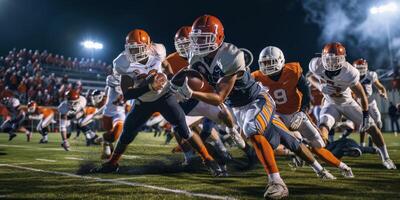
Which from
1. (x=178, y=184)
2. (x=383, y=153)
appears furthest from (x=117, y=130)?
(x=383, y=153)

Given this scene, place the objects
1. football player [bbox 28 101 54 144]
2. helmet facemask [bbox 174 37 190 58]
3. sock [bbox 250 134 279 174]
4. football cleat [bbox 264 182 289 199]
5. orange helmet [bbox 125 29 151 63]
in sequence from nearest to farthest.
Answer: football cleat [bbox 264 182 289 199] < sock [bbox 250 134 279 174] < orange helmet [bbox 125 29 151 63] < helmet facemask [bbox 174 37 190 58] < football player [bbox 28 101 54 144]

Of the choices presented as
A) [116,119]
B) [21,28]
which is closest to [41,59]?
[21,28]

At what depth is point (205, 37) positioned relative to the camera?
12.8ft

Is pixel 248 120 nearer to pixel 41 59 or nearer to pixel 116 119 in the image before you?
pixel 116 119

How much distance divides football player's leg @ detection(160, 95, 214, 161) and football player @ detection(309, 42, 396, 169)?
70.6 inches

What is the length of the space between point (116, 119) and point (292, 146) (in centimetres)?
430

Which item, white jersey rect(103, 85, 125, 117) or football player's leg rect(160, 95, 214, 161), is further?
white jersey rect(103, 85, 125, 117)

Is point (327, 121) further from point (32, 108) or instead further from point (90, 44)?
point (90, 44)

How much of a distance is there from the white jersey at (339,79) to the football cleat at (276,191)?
2.85 meters

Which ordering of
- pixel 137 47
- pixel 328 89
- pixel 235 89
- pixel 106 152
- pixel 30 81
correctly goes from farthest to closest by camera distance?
pixel 30 81
pixel 106 152
pixel 328 89
pixel 137 47
pixel 235 89

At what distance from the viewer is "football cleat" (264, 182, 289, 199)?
331 centimetres

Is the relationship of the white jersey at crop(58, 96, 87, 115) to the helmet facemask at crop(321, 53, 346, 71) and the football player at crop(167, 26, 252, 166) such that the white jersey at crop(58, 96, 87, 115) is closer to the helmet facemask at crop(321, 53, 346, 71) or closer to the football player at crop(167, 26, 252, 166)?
the football player at crop(167, 26, 252, 166)

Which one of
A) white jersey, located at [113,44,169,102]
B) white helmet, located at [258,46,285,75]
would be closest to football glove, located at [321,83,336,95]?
white helmet, located at [258,46,285,75]

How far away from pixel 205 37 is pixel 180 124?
1592 millimetres
